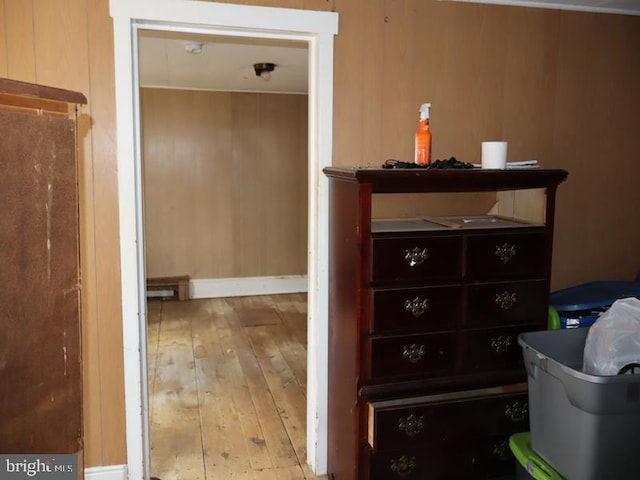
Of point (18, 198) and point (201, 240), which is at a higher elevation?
point (18, 198)

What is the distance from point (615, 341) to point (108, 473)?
2.08 metres

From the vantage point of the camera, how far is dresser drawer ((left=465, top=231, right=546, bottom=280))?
79.4 inches

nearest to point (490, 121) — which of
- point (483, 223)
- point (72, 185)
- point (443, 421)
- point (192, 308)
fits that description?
point (483, 223)

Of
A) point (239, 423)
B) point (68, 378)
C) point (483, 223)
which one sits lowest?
point (239, 423)

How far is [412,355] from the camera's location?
199 cm

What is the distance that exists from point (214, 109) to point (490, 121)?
3753 mm

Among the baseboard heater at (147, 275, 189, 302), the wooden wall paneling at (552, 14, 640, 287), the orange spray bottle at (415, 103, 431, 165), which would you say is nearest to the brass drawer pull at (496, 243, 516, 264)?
the orange spray bottle at (415, 103, 431, 165)

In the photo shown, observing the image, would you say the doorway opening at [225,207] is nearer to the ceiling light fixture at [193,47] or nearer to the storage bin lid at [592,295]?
the ceiling light fixture at [193,47]

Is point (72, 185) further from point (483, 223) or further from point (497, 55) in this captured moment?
point (497, 55)

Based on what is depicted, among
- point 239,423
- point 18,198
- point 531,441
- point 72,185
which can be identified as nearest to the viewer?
point 18,198

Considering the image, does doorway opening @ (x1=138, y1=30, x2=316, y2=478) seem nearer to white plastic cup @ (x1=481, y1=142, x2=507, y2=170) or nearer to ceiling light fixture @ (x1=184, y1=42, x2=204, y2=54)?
ceiling light fixture @ (x1=184, y1=42, x2=204, y2=54)

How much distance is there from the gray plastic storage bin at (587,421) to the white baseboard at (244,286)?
4269mm

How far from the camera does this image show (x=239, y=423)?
299cm

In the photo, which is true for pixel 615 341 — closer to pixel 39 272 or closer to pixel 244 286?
pixel 39 272
